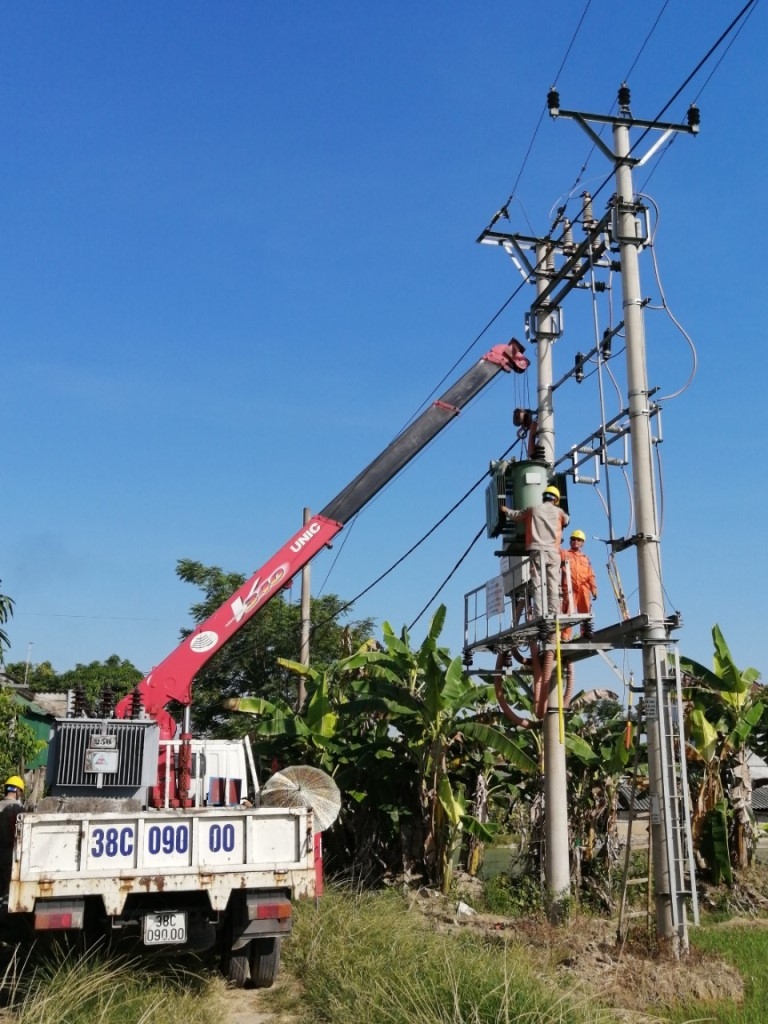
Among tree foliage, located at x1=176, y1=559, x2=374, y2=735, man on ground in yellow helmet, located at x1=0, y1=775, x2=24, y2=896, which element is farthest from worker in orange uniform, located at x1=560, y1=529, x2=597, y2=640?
tree foliage, located at x1=176, y1=559, x2=374, y2=735

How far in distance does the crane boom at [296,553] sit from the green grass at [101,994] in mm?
3383

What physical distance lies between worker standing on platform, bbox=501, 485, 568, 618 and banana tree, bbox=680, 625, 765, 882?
4220 mm

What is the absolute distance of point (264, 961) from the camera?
30.1 ft

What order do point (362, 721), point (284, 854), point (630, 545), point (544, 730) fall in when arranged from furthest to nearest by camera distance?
point (362, 721)
point (544, 730)
point (630, 545)
point (284, 854)

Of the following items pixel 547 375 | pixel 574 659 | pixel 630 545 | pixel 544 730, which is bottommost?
pixel 544 730

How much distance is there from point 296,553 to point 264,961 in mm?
6410

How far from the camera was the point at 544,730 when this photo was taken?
12.9m

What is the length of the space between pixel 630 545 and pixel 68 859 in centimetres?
689

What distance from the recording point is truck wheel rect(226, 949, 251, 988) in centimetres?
919

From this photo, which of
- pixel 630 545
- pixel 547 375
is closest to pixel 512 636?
pixel 630 545

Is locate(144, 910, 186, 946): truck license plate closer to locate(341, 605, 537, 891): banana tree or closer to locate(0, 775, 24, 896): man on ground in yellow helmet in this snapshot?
locate(0, 775, 24, 896): man on ground in yellow helmet

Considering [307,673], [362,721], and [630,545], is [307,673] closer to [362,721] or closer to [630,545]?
[362,721]

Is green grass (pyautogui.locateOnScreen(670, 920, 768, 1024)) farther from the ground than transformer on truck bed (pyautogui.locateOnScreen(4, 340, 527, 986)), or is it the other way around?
transformer on truck bed (pyautogui.locateOnScreen(4, 340, 527, 986))

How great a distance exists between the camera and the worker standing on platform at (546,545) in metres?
12.1
